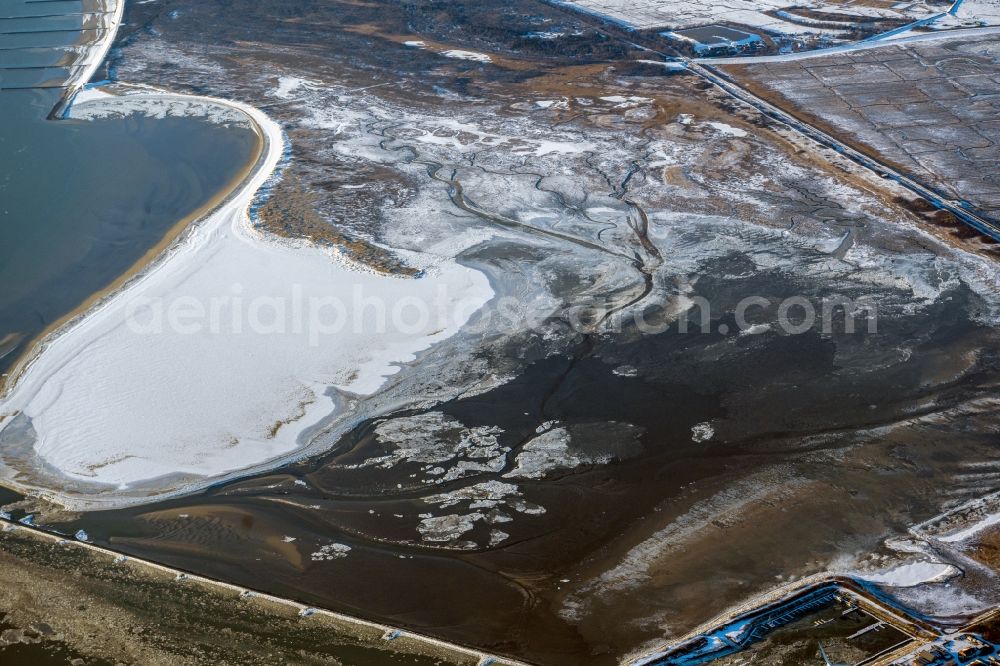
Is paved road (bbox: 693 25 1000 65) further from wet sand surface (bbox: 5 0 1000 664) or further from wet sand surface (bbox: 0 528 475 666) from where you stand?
A: wet sand surface (bbox: 0 528 475 666)

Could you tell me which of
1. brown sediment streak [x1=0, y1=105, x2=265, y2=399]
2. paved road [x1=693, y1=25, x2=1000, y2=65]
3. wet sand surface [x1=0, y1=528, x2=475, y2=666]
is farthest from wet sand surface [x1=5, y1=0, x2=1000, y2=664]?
paved road [x1=693, y1=25, x2=1000, y2=65]

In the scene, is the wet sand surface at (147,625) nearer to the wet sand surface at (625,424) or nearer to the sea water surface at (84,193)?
the wet sand surface at (625,424)

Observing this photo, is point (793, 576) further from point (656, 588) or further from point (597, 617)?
point (597, 617)

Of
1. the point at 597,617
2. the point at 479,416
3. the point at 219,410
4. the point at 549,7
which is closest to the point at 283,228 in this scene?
the point at 219,410

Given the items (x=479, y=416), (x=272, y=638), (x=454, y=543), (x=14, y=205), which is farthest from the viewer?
(x=14, y=205)

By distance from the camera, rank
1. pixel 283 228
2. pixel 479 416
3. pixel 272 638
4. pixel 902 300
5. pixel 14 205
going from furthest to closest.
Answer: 1. pixel 14 205
2. pixel 283 228
3. pixel 902 300
4. pixel 479 416
5. pixel 272 638

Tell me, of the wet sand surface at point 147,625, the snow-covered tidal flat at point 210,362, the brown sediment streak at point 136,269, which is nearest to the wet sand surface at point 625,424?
the wet sand surface at point 147,625

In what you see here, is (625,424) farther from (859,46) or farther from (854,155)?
(859,46)
